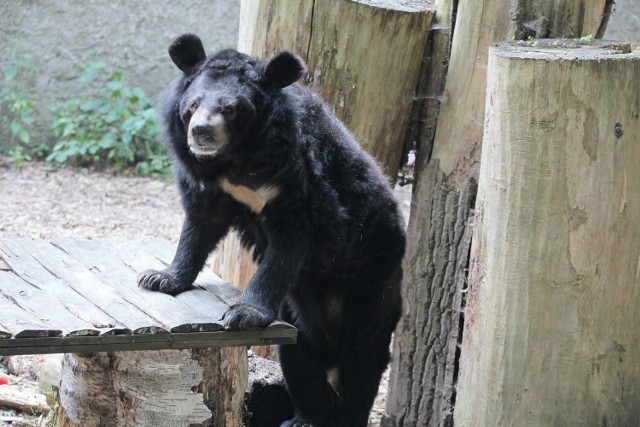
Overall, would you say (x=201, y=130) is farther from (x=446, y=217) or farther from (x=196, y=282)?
(x=446, y=217)

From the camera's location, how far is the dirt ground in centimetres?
830

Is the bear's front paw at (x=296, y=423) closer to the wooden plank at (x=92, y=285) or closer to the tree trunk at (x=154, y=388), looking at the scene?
the tree trunk at (x=154, y=388)

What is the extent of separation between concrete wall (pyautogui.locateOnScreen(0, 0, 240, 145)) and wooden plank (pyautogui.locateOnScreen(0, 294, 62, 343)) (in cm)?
A: 682

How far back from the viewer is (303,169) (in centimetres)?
404

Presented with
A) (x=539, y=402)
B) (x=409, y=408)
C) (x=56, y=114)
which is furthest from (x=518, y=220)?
(x=56, y=114)

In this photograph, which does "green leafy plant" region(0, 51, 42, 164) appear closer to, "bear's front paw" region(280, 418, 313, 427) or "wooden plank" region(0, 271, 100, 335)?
"wooden plank" region(0, 271, 100, 335)

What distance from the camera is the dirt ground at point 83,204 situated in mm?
8305

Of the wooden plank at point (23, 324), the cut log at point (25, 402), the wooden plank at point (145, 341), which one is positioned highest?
the wooden plank at point (23, 324)

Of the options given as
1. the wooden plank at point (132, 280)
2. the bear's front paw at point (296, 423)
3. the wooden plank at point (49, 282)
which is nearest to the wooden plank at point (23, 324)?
the wooden plank at point (49, 282)

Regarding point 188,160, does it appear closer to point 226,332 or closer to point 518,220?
point 226,332

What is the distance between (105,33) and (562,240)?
759 cm

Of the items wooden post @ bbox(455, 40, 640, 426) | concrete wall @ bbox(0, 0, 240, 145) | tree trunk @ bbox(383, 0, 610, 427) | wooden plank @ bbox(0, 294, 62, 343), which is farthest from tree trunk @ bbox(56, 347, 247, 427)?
concrete wall @ bbox(0, 0, 240, 145)

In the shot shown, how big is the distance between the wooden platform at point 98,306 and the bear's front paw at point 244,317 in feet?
0.12

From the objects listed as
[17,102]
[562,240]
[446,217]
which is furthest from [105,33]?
[562,240]
